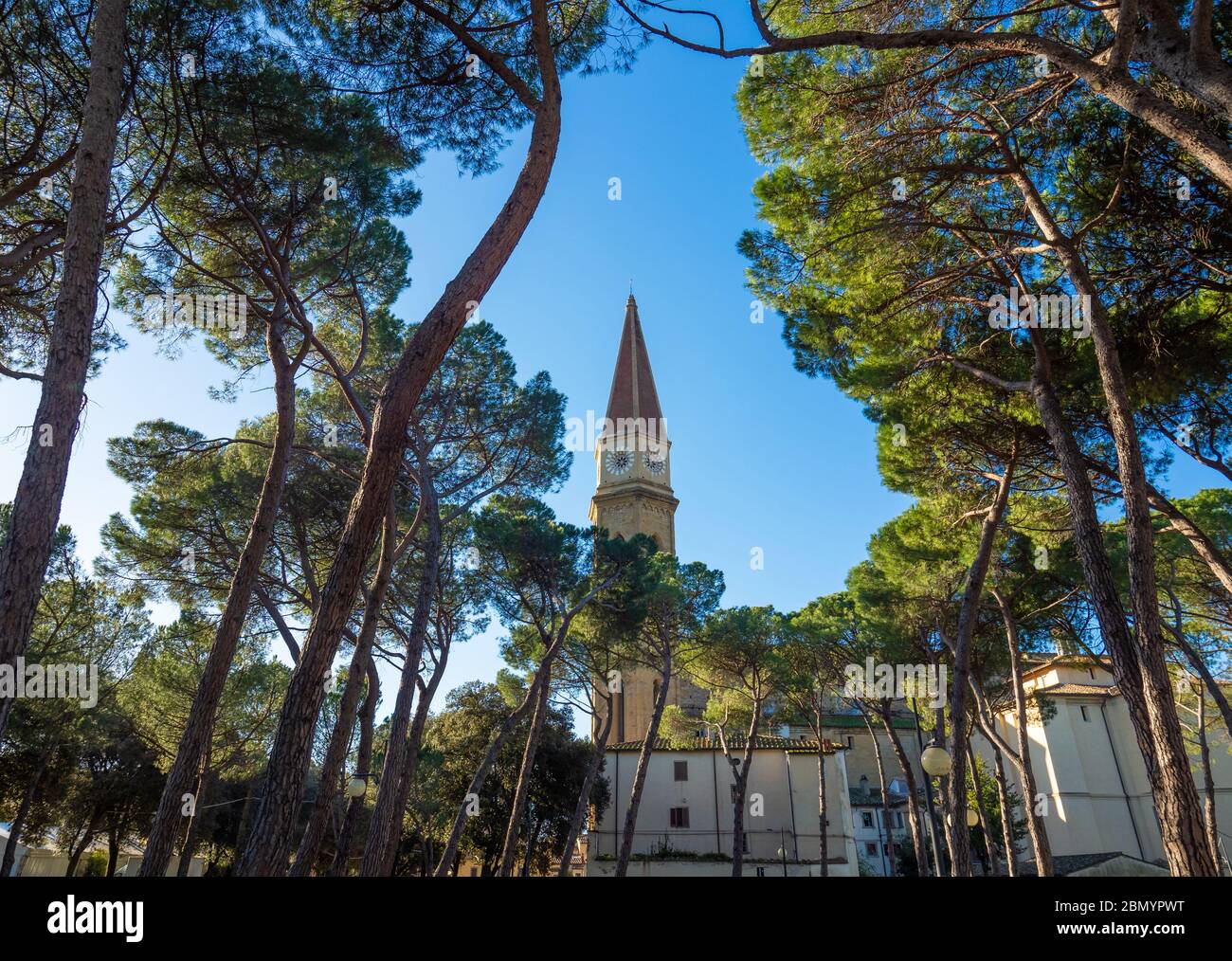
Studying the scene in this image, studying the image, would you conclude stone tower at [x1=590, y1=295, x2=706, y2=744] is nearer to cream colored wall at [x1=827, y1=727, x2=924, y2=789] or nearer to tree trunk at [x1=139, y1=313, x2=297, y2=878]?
cream colored wall at [x1=827, y1=727, x2=924, y2=789]

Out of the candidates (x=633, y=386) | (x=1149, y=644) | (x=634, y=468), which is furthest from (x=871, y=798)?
(x=1149, y=644)

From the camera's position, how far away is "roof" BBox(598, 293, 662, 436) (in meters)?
40.5

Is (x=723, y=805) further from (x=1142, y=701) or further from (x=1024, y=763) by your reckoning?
(x=1142, y=701)

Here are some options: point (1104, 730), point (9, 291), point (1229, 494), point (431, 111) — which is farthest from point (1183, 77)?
point (1104, 730)

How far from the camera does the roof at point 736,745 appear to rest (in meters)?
24.7

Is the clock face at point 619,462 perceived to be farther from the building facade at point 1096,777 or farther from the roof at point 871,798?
the building facade at point 1096,777

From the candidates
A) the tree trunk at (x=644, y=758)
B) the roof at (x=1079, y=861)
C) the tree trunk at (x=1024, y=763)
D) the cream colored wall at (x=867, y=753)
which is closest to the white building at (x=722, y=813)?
the roof at (x=1079, y=861)

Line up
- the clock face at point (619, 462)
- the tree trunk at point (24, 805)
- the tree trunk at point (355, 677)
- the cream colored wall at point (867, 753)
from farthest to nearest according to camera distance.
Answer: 1. the clock face at point (619, 462)
2. the cream colored wall at point (867, 753)
3. the tree trunk at point (24, 805)
4. the tree trunk at point (355, 677)

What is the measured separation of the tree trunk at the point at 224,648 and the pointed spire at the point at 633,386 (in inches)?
1235

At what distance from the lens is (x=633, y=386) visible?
41.5m

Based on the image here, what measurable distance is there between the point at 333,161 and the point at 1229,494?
16.0 meters

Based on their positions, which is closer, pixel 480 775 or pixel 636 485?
pixel 480 775

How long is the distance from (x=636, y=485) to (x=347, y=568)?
3059 cm

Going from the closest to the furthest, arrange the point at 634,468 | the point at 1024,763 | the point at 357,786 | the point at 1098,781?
the point at 357,786
the point at 1024,763
the point at 1098,781
the point at 634,468
